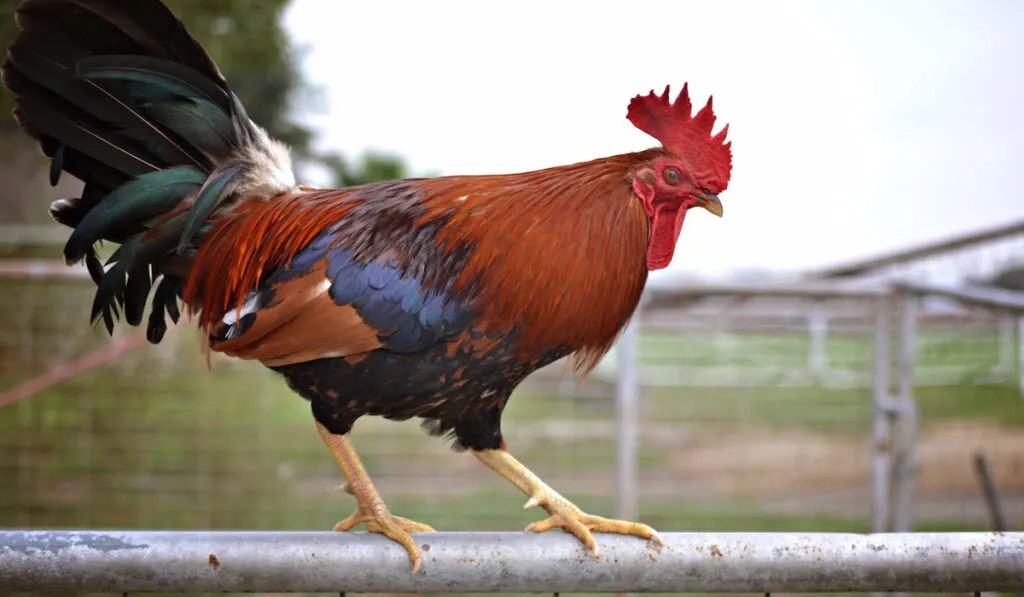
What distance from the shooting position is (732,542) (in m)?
1.42

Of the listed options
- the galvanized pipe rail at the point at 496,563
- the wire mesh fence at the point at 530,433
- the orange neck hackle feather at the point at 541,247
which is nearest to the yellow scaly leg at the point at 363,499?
the galvanized pipe rail at the point at 496,563

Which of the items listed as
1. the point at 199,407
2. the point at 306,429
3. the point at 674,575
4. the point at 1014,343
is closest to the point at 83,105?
the point at 674,575

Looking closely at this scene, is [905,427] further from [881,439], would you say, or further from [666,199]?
[666,199]

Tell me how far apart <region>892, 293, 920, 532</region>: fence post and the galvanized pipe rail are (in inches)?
111

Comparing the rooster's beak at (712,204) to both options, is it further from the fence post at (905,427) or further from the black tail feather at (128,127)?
the fence post at (905,427)

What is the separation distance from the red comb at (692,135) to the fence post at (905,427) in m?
2.85

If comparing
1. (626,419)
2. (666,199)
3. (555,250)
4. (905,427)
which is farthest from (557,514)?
(905,427)

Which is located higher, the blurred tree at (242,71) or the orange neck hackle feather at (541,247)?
the blurred tree at (242,71)

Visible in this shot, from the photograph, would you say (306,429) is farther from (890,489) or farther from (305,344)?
(305,344)

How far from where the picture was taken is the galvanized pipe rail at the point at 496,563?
1337mm

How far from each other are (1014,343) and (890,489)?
102cm

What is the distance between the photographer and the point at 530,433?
17.9ft

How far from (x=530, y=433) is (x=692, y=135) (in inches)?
154

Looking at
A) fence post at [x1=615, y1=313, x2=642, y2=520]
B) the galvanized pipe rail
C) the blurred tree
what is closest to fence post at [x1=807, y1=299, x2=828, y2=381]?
fence post at [x1=615, y1=313, x2=642, y2=520]
